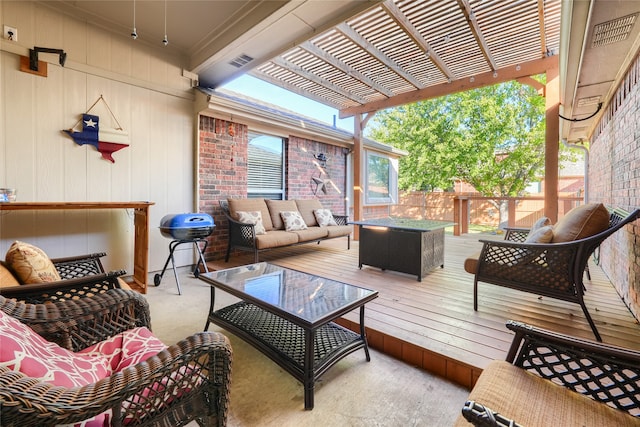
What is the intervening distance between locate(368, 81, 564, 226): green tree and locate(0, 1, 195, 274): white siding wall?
390 inches

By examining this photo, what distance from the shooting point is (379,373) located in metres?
1.83

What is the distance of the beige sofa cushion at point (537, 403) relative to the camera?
0.90 meters

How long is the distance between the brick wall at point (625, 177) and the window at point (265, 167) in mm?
4694

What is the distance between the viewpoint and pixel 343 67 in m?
4.23

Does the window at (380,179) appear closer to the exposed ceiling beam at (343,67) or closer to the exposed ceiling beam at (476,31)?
the exposed ceiling beam at (343,67)

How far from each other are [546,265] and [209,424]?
248cm

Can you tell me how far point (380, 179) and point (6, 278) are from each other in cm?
766

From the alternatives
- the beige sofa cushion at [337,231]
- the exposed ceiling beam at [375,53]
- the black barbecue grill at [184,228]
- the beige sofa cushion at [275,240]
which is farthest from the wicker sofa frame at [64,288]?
the beige sofa cushion at [337,231]

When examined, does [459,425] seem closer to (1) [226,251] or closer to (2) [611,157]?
(2) [611,157]

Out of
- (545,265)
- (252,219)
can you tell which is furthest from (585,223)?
(252,219)

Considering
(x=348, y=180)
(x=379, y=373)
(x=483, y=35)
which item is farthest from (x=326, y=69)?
(x=379, y=373)

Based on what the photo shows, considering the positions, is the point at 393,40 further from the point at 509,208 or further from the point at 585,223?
the point at 509,208

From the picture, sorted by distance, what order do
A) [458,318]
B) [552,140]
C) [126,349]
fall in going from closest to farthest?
1. [126,349]
2. [458,318]
3. [552,140]

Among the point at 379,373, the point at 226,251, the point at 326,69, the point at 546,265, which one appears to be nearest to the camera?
the point at 379,373
